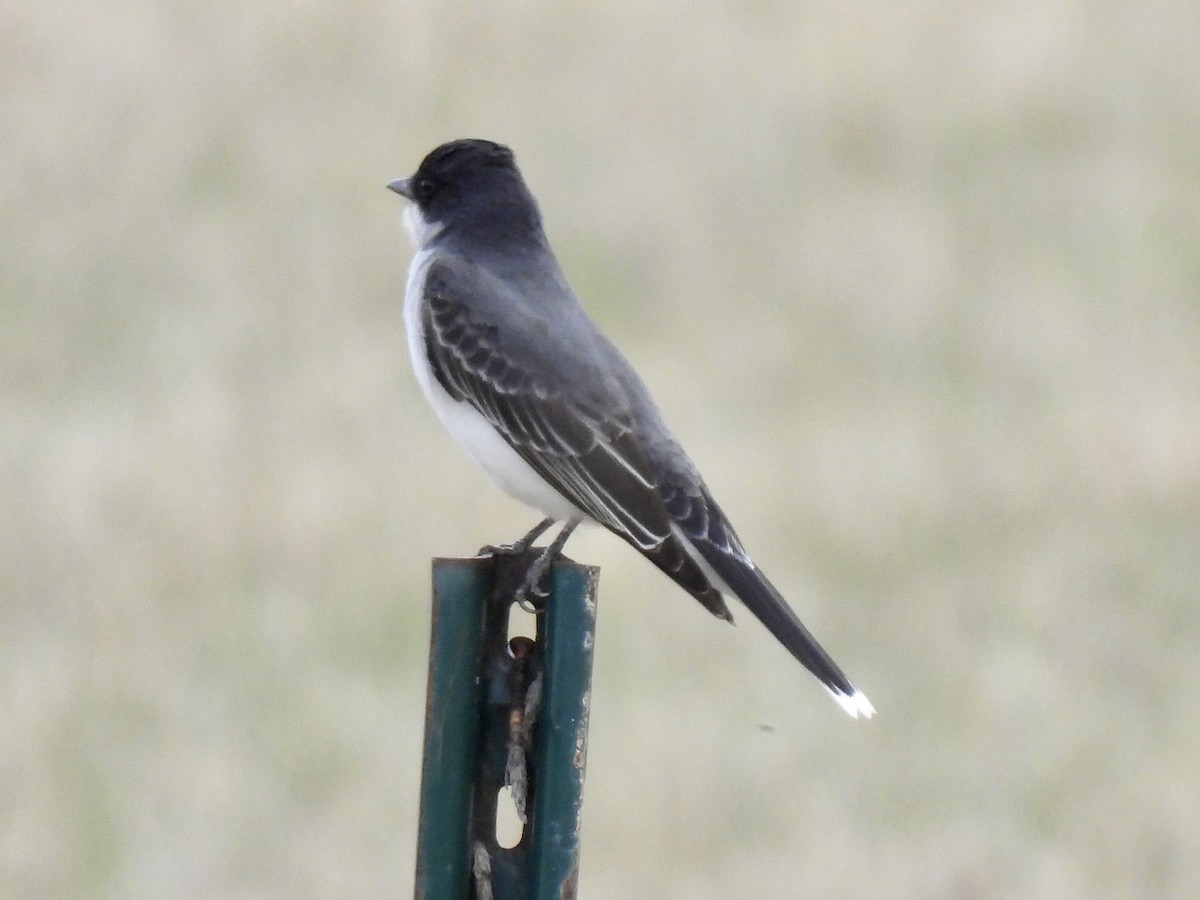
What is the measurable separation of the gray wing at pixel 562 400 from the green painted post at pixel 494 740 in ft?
5.42

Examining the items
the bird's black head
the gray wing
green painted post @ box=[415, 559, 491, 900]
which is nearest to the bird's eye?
the bird's black head

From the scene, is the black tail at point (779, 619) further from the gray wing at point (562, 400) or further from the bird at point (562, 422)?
the gray wing at point (562, 400)

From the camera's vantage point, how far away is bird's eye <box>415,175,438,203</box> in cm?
675

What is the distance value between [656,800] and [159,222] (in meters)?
8.27

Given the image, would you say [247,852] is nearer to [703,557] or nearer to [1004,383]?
[703,557]

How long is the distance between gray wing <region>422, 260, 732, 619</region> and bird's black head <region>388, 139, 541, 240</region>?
0.41 m

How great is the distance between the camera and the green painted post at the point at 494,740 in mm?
3596

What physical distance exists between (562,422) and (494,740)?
6.83 ft

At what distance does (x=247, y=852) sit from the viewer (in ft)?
25.9

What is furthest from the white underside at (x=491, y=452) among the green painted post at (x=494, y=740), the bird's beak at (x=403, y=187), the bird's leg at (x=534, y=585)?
the green painted post at (x=494, y=740)

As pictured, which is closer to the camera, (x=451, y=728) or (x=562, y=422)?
(x=451, y=728)

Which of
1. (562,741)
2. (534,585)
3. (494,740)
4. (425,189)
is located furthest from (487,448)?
(562,741)

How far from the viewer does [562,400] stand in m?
5.72

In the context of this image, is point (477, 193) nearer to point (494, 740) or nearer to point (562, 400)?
point (562, 400)
